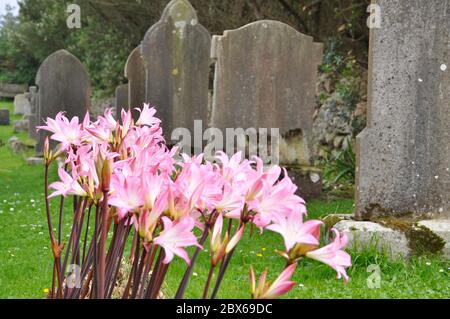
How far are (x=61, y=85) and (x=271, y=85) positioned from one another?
5.11 m

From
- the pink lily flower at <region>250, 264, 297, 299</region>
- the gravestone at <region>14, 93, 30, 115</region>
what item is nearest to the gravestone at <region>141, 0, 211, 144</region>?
the pink lily flower at <region>250, 264, 297, 299</region>

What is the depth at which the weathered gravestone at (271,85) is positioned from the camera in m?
7.38

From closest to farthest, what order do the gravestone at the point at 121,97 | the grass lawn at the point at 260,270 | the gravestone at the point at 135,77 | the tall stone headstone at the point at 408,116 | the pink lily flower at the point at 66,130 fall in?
the pink lily flower at the point at 66,130 → the grass lawn at the point at 260,270 → the tall stone headstone at the point at 408,116 → the gravestone at the point at 135,77 → the gravestone at the point at 121,97

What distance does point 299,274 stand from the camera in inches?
175

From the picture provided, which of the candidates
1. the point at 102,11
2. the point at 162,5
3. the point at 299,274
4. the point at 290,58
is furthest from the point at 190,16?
the point at 102,11

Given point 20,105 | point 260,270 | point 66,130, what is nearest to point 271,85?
point 260,270

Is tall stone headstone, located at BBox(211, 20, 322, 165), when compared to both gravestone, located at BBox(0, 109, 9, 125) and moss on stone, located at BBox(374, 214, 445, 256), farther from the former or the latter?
gravestone, located at BBox(0, 109, 9, 125)

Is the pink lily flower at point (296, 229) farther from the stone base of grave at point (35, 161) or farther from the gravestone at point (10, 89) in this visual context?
the gravestone at point (10, 89)

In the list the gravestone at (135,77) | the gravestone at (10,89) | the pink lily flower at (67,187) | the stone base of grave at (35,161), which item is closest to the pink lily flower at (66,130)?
the pink lily flower at (67,187)

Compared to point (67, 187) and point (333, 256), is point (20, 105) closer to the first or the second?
point (67, 187)

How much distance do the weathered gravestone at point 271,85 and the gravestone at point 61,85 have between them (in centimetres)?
464

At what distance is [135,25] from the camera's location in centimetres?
1722
